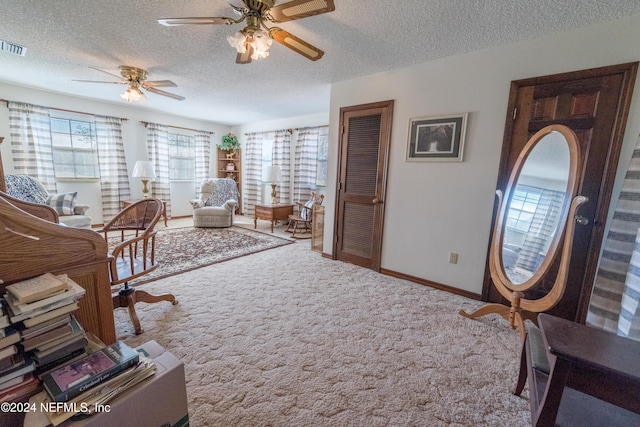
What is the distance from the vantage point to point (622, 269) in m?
1.77

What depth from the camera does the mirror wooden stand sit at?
1662mm

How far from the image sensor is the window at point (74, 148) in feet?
14.1

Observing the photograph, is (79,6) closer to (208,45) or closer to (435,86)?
(208,45)

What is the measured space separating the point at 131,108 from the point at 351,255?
5184mm

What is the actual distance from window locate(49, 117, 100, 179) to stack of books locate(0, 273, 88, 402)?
16.6 ft

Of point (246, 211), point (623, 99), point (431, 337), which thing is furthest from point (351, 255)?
point (246, 211)

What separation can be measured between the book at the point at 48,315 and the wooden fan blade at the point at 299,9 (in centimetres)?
170

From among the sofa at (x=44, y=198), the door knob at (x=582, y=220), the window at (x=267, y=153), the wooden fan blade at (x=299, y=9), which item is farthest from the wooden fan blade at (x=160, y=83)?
the door knob at (x=582, y=220)

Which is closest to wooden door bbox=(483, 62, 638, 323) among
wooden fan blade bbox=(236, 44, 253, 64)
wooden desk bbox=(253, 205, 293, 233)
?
wooden fan blade bbox=(236, 44, 253, 64)

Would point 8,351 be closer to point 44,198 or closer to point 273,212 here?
point 273,212

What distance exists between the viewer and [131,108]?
16.5 feet

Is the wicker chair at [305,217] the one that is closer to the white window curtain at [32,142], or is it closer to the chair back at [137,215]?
the chair back at [137,215]

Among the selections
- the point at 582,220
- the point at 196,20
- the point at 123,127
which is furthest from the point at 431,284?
the point at 123,127

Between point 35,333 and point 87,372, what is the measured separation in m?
0.20
